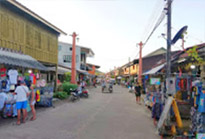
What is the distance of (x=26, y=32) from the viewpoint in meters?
11.5

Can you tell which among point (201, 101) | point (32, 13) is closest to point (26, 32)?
point (32, 13)

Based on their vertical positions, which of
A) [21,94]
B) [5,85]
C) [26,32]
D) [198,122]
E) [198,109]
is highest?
[26,32]

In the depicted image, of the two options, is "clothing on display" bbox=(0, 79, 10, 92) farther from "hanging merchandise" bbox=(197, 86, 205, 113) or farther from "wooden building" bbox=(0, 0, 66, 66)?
"hanging merchandise" bbox=(197, 86, 205, 113)

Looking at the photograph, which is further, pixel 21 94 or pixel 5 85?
pixel 5 85

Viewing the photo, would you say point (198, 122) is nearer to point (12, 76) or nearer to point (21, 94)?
point (21, 94)

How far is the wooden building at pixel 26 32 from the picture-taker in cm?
961

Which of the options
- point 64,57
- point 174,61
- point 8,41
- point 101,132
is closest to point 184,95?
point 174,61

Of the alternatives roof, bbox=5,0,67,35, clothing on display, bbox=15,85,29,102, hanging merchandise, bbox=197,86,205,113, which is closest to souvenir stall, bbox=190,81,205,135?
hanging merchandise, bbox=197,86,205,113

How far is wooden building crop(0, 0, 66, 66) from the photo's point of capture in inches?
378

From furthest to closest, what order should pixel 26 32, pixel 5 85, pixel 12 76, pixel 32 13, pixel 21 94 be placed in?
pixel 32 13
pixel 26 32
pixel 12 76
pixel 5 85
pixel 21 94

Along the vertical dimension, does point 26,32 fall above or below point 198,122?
above

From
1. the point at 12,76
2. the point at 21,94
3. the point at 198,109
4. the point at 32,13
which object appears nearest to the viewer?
the point at 198,109

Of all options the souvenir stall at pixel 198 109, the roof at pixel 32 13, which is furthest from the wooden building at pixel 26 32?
the souvenir stall at pixel 198 109

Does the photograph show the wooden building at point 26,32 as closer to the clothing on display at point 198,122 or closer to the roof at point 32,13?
the roof at point 32,13
